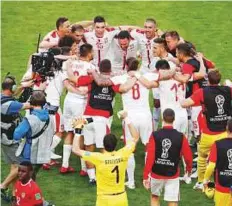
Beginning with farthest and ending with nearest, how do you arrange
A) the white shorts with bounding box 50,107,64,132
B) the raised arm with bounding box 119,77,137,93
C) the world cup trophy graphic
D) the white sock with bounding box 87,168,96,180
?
1. the white shorts with bounding box 50,107,64,132
2. the white sock with bounding box 87,168,96,180
3. the raised arm with bounding box 119,77,137,93
4. the world cup trophy graphic

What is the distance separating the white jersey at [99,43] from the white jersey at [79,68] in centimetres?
206

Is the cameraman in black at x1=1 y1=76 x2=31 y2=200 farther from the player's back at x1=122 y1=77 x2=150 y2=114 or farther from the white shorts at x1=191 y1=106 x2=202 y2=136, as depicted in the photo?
the white shorts at x1=191 y1=106 x2=202 y2=136

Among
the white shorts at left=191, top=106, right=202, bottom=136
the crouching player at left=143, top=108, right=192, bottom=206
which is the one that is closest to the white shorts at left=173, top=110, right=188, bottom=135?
the white shorts at left=191, top=106, right=202, bottom=136

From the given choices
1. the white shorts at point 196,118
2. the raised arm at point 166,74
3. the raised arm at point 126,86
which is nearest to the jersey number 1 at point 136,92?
the raised arm at point 126,86

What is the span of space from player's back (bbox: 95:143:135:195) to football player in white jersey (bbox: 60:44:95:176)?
9.16 ft

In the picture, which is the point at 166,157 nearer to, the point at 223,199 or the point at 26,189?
the point at 223,199

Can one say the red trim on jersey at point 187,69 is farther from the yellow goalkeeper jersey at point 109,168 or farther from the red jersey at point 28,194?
the red jersey at point 28,194

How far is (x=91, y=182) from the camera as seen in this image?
44.5ft

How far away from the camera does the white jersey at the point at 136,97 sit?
43.4ft

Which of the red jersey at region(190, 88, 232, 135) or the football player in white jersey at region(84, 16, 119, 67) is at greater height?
the football player in white jersey at region(84, 16, 119, 67)

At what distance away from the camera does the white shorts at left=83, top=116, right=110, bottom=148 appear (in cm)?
1339

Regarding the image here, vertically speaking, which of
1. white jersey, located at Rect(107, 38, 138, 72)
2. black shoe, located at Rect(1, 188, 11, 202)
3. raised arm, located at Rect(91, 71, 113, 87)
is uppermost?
white jersey, located at Rect(107, 38, 138, 72)

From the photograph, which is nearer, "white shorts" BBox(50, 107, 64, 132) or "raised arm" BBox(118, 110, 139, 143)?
"raised arm" BBox(118, 110, 139, 143)

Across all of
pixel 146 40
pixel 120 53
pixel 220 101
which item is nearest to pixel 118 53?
pixel 120 53
